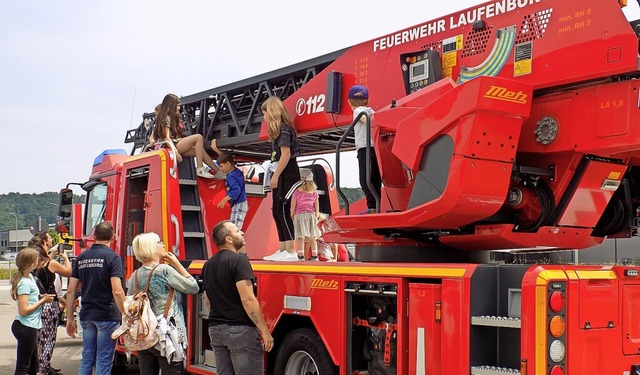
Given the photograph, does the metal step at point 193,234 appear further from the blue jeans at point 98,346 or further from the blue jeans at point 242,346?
the blue jeans at point 242,346

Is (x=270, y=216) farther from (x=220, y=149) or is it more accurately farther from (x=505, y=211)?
(x=505, y=211)

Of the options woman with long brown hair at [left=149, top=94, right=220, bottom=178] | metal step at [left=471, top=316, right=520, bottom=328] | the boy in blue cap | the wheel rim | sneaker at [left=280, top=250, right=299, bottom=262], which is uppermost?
woman with long brown hair at [left=149, top=94, right=220, bottom=178]

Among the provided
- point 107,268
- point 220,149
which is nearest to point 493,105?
point 107,268

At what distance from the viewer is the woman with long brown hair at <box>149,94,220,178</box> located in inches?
351

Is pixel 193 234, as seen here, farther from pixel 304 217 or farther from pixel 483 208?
pixel 483 208

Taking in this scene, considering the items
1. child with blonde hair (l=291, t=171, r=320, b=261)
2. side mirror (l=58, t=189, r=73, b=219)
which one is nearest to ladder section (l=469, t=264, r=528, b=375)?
child with blonde hair (l=291, t=171, r=320, b=261)

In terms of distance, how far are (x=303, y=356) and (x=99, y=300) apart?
2127mm

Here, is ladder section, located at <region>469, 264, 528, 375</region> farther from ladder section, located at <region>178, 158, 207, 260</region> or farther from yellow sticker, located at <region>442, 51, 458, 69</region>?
ladder section, located at <region>178, 158, 207, 260</region>

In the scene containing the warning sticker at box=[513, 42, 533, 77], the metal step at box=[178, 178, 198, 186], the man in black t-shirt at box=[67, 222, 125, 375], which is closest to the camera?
the warning sticker at box=[513, 42, 533, 77]

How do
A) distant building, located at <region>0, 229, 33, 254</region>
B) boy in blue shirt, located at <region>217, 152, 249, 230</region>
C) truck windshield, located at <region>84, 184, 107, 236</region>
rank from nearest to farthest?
1. boy in blue shirt, located at <region>217, 152, 249, 230</region>
2. truck windshield, located at <region>84, 184, 107, 236</region>
3. distant building, located at <region>0, 229, 33, 254</region>

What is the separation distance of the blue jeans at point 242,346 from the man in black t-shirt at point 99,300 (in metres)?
1.58

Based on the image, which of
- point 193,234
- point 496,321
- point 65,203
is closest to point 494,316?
point 496,321

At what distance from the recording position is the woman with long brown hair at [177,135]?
891 centimetres

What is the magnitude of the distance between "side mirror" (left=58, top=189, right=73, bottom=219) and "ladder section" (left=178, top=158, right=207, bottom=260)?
3.34 meters
